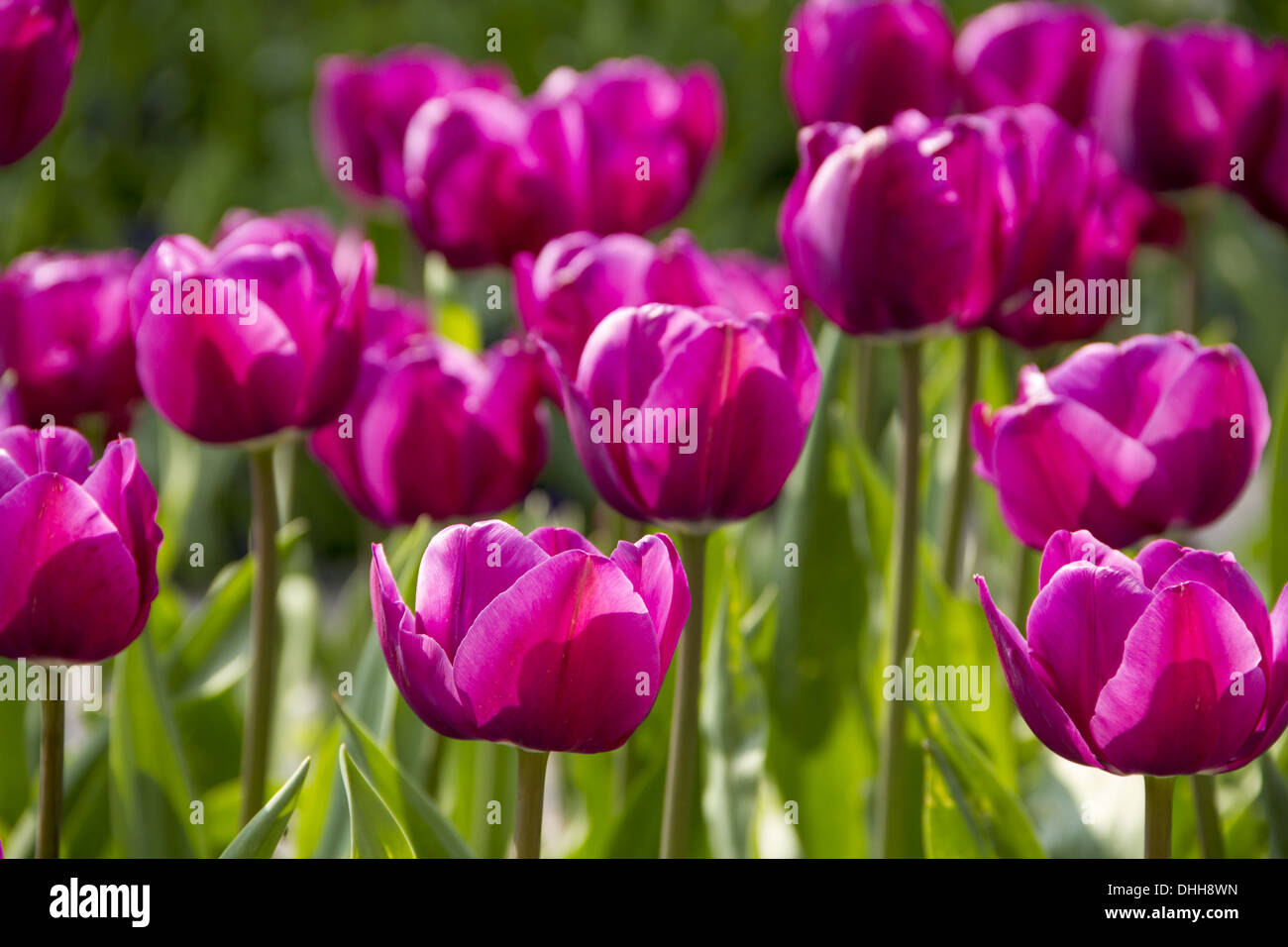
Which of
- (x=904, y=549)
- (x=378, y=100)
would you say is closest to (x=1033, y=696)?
(x=904, y=549)

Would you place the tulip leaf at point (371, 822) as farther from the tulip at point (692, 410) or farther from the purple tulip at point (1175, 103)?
the purple tulip at point (1175, 103)

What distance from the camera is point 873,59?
1157 millimetres

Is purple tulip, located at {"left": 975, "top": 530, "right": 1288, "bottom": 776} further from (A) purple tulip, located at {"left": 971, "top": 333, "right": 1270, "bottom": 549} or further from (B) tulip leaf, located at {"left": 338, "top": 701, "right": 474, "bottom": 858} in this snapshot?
(B) tulip leaf, located at {"left": 338, "top": 701, "right": 474, "bottom": 858}

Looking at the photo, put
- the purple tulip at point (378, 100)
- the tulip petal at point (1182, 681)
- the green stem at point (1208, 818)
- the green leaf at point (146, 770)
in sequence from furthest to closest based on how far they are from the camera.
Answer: the purple tulip at point (378, 100), the green leaf at point (146, 770), the green stem at point (1208, 818), the tulip petal at point (1182, 681)

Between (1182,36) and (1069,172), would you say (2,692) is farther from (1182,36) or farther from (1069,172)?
(1182,36)

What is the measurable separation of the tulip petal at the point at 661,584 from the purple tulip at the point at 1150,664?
0.13m

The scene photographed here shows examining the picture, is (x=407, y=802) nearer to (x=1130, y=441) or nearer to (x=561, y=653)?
(x=561, y=653)

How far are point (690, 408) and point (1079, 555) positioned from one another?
0.20 metres

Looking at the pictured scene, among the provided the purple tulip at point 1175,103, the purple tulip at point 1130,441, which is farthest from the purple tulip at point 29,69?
the purple tulip at point 1175,103

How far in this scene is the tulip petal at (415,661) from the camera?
1.99 feet

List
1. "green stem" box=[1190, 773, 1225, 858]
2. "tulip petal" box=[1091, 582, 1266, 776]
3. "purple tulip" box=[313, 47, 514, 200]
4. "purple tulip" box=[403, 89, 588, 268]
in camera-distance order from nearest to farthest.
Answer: "tulip petal" box=[1091, 582, 1266, 776]
"green stem" box=[1190, 773, 1225, 858]
"purple tulip" box=[403, 89, 588, 268]
"purple tulip" box=[313, 47, 514, 200]

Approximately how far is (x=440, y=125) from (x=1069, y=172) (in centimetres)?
50

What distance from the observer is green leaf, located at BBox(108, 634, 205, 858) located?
89 cm

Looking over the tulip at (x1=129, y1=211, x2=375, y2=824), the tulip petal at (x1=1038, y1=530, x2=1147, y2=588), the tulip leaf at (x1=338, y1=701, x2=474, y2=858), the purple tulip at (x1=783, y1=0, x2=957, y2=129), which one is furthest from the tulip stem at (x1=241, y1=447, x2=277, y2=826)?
the purple tulip at (x1=783, y1=0, x2=957, y2=129)
